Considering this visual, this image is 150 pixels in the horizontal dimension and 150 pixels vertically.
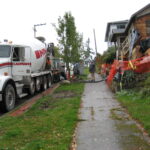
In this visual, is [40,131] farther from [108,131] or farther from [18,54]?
[18,54]

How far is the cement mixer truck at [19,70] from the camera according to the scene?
11.8 m

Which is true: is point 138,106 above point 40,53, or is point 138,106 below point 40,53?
below

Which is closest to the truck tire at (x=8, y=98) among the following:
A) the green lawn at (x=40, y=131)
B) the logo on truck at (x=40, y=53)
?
the green lawn at (x=40, y=131)

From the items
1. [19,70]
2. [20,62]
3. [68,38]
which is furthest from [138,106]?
[68,38]

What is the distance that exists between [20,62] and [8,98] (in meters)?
2.60

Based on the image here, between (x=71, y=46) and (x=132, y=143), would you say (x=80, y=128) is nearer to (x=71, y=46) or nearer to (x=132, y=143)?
(x=132, y=143)

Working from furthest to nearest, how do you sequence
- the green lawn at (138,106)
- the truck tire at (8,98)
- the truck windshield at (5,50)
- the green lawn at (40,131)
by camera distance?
1. the truck windshield at (5,50)
2. the truck tire at (8,98)
3. the green lawn at (138,106)
4. the green lawn at (40,131)

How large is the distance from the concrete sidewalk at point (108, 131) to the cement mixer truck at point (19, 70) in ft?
10.8

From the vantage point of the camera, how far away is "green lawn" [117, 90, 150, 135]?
7.73 metres

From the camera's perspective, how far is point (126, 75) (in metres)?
14.0

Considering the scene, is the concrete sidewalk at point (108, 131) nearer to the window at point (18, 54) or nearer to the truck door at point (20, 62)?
the truck door at point (20, 62)

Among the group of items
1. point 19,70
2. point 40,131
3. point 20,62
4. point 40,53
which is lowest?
point 40,131

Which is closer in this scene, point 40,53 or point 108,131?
point 108,131

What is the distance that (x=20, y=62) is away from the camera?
1394 cm
